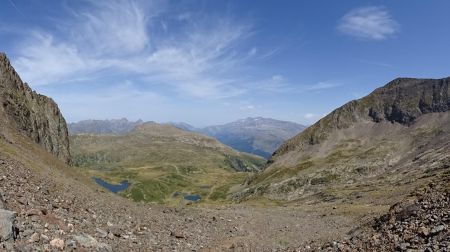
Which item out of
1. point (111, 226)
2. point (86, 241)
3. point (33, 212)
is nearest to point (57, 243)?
point (86, 241)

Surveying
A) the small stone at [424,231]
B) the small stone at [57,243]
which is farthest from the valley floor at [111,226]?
the small stone at [424,231]

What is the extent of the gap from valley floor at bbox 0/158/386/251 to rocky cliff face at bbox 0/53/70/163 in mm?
32615

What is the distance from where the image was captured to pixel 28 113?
86875 mm

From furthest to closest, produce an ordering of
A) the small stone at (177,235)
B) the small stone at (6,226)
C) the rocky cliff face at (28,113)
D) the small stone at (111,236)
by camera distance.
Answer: the rocky cliff face at (28,113) < the small stone at (177,235) < the small stone at (111,236) < the small stone at (6,226)

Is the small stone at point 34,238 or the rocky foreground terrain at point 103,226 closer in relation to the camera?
the small stone at point 34,238

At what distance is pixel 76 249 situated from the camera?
23.2 m

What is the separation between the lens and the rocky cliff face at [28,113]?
74.3 meters

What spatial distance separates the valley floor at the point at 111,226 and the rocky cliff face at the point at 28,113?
107 feet

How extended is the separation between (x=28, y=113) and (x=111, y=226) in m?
65.9

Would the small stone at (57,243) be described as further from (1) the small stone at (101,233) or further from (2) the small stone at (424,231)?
(2) the small stone at (424,231)

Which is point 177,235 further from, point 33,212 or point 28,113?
point 28,113

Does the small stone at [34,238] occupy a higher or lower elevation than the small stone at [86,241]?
higher

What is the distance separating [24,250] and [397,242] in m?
20.6

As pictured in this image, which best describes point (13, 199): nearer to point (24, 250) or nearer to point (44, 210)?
point (44, 210)
